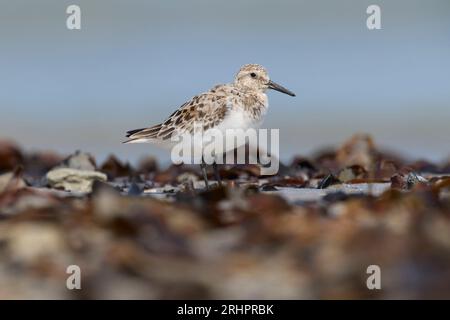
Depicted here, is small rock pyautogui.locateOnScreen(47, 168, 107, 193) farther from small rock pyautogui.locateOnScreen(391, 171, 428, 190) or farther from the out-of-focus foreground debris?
small rock pyautogui.locateOnScreen(391, 171, 428, 190)

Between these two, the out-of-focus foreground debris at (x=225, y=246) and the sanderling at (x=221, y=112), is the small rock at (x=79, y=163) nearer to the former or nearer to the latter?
the sanderling at (x=221, y=112)

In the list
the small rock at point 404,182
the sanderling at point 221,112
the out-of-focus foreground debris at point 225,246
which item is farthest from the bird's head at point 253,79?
the out-of-focus foreground debris at point 225,246

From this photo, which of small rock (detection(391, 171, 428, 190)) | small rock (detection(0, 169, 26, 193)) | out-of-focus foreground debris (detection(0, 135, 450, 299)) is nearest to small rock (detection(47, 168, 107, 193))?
small rock (detection(0, 169, 26, 193))

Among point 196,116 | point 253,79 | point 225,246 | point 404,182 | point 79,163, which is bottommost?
point 225,246

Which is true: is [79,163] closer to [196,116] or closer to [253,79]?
[196,116]

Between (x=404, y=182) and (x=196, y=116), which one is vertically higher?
(x=196, y=116)

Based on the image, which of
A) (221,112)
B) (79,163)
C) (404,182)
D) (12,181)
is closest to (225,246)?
(12,181)

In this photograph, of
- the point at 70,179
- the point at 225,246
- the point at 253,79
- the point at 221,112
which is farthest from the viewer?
the point at 253,79
